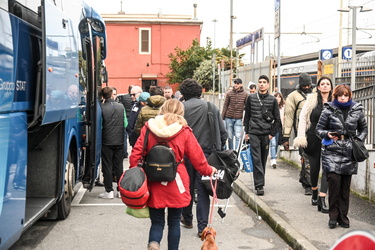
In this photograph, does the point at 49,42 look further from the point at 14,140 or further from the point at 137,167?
the point at 137,167

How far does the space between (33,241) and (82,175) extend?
2467 mm

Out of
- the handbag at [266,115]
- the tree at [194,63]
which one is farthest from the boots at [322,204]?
the tree at [194,63]

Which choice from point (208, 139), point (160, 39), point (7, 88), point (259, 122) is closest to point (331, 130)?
point (208, 139)

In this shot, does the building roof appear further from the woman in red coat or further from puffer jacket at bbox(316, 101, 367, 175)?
the woman in red coat

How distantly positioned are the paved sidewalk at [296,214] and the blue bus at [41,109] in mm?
2717

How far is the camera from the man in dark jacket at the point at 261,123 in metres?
9.48

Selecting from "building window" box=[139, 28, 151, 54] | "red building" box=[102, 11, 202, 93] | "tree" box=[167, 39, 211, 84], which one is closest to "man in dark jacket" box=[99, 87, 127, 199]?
"tree" box=[167, 39, 211, 84]

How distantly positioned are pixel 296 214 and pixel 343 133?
1.57 metres

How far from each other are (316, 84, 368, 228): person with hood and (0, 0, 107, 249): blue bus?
3108mm

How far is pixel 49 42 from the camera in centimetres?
581

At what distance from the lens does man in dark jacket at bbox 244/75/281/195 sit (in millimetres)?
9477

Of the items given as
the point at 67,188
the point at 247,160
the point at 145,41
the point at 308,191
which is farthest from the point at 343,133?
the point at 145,41

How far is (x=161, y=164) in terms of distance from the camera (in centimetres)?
540

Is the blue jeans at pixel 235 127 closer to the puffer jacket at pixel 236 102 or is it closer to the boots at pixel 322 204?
the puffer jacket at pixel 236 102
